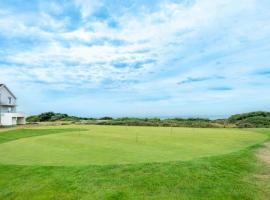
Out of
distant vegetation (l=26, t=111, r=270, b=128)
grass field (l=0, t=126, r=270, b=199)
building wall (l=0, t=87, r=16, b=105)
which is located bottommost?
grass field (l=0, t=126, r=270, b=199)

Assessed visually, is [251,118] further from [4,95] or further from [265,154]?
[4,95]

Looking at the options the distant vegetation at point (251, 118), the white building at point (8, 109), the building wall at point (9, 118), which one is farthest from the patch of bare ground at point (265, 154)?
the white building at point (8, 109)

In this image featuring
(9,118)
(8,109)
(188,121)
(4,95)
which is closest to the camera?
(188,121)

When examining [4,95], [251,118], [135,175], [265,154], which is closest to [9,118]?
A: [4,95]

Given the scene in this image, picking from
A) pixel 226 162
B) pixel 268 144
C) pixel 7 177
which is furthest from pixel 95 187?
pixel 268 144

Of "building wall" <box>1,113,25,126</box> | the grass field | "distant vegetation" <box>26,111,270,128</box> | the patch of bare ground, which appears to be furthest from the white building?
the patch of bare ground

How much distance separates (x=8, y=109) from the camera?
4466 cm

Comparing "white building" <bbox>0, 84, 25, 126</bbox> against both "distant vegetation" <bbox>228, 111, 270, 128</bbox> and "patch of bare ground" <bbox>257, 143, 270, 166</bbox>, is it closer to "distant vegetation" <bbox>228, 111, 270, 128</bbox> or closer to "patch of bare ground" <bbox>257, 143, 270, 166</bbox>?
"distant vegetation" <bbox>228, 111, 270, 128</bbox>

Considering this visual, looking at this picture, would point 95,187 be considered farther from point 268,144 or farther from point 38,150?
point 268,144

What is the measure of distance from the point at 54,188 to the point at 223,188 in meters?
3.64

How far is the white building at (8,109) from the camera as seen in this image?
39.9m

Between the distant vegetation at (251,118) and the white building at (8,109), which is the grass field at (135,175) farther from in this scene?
the white building at (8,109)

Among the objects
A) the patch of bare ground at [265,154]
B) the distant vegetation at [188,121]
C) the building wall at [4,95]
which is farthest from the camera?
the building wall at [4,95]

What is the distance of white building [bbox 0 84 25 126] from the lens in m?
39.9
